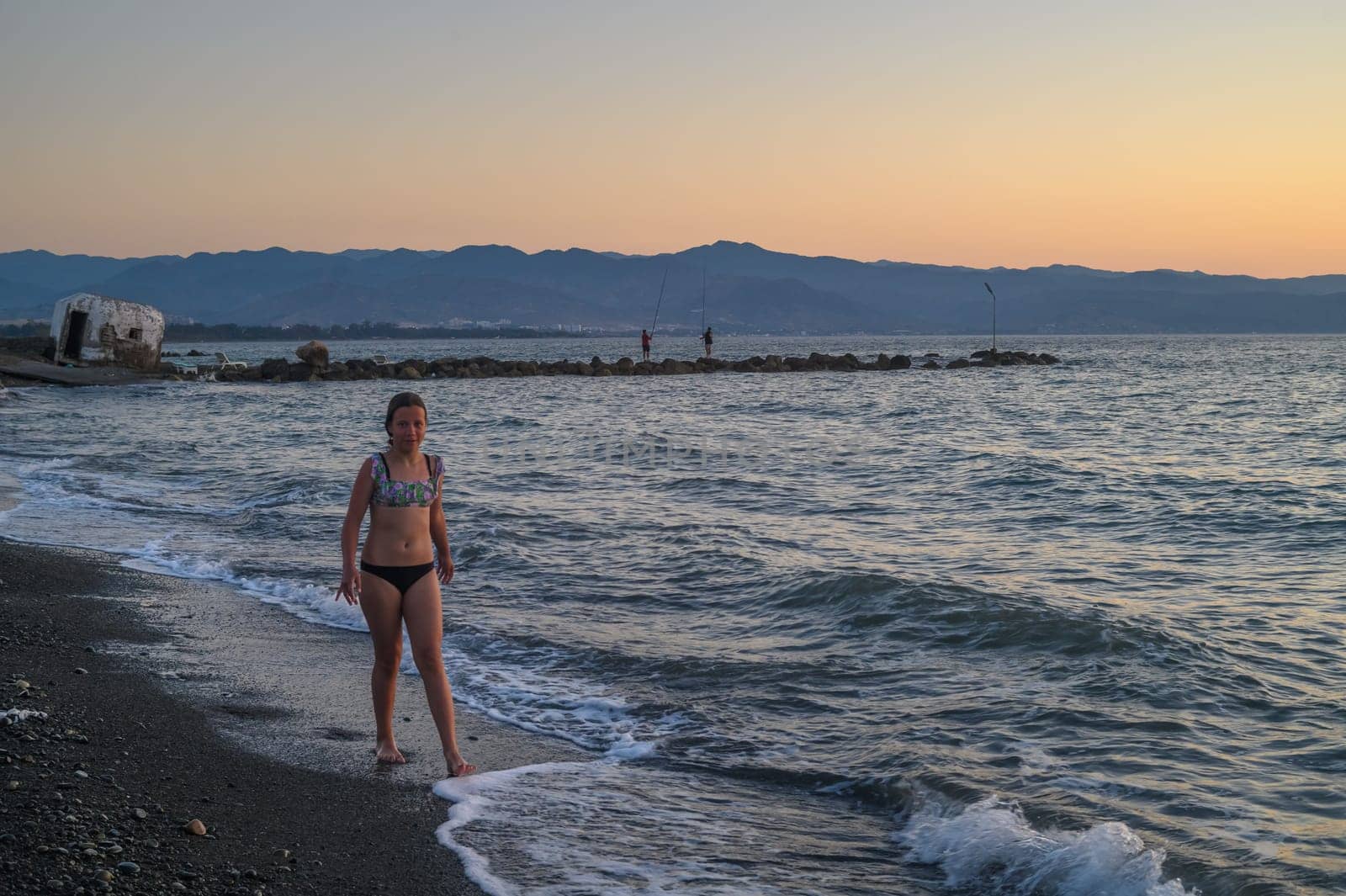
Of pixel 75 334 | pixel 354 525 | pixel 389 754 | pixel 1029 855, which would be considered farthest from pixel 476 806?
pixel 75 334

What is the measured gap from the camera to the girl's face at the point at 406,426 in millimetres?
5016

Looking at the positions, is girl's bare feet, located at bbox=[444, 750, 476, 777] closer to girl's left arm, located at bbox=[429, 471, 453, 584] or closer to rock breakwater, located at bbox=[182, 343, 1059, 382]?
girl's left arm, located at bbox=[429, 471, 453, 584]

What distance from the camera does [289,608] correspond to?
29.6ft

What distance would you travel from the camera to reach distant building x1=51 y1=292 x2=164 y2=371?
42.2 m

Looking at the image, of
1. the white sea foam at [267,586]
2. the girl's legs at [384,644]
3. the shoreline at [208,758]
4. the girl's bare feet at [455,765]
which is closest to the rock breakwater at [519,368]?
the white sea foam at [267,586]

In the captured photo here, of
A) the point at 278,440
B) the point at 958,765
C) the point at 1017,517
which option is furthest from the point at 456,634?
the point at 278,440

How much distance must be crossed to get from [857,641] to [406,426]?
4.13 meters

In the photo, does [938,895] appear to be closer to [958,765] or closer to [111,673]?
[958,765]

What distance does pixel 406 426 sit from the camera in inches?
197

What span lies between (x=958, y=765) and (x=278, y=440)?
65.2ft

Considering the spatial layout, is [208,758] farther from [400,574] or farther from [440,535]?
[440,535]

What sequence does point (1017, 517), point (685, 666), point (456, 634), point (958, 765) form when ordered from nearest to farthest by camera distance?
1. point (958, 765)
2. point (685, 666)
3. point (456, 634)
4. point (1017, 517)

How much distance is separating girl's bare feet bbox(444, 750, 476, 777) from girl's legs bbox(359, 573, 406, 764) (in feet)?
0.86

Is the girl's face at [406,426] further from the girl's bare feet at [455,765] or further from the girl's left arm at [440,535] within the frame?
the girl's bare feet at [455,765]
